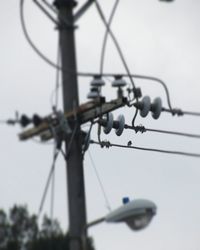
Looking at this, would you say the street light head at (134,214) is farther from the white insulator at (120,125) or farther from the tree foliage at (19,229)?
the tree foliage at (19,229)

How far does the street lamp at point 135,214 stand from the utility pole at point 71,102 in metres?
0.95

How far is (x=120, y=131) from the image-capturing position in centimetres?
2150

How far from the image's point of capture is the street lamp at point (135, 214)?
14844 millimetres

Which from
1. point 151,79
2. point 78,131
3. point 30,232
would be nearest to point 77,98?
point 78,131

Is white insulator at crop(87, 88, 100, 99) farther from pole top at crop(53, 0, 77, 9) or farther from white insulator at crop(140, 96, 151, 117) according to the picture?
white insulator at crop(140, 96, 151, 117)

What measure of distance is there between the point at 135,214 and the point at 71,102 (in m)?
2.18

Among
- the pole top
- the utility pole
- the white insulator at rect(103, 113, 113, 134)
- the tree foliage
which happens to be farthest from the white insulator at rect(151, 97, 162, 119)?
the tree foliage

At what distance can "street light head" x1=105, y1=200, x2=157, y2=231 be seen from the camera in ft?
48.7

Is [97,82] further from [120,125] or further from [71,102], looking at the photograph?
[120,125]

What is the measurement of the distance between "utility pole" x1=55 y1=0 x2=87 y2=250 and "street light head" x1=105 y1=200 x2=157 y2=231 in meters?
0.95

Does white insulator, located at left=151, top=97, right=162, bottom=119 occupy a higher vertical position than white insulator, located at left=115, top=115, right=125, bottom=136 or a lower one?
lower

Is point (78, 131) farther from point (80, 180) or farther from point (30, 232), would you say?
point (30, 232)

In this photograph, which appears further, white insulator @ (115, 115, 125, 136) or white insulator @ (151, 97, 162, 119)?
white insulator @ (115, 115, 125, 136)

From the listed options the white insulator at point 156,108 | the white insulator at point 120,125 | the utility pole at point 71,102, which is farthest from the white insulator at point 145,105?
the utility pole at point 71,102
